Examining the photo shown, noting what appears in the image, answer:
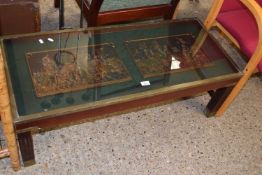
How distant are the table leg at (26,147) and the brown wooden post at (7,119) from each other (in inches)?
1.1

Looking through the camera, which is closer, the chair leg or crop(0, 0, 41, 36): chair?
crop(0, 0, 41, 36): chair

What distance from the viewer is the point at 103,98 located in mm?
1225

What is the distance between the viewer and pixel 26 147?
4.04 feet

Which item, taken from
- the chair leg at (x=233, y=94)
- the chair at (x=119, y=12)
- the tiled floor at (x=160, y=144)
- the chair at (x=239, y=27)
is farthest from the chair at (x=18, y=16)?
the chair leg at (x=233, y=94)

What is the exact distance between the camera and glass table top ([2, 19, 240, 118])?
121cm

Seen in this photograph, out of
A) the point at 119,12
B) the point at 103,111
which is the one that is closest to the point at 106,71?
the point at 103,111

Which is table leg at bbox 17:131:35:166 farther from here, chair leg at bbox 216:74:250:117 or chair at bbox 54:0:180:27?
chair leg at bbox 216:74:250:117

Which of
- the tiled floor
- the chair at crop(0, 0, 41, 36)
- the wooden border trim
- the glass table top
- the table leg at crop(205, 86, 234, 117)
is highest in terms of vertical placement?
the chair at crop(0, 0, 41, 36)

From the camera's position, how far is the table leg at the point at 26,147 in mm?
1167

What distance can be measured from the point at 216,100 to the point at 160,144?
43 cm

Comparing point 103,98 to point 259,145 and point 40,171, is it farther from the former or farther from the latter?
point 259,145

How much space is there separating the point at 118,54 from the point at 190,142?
2.11ft

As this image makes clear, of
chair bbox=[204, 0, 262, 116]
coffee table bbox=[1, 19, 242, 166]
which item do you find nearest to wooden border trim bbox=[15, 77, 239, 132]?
coffee table bbox=[1, 19, 242, 166]

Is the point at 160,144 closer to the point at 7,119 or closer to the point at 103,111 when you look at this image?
the point at 103,111
